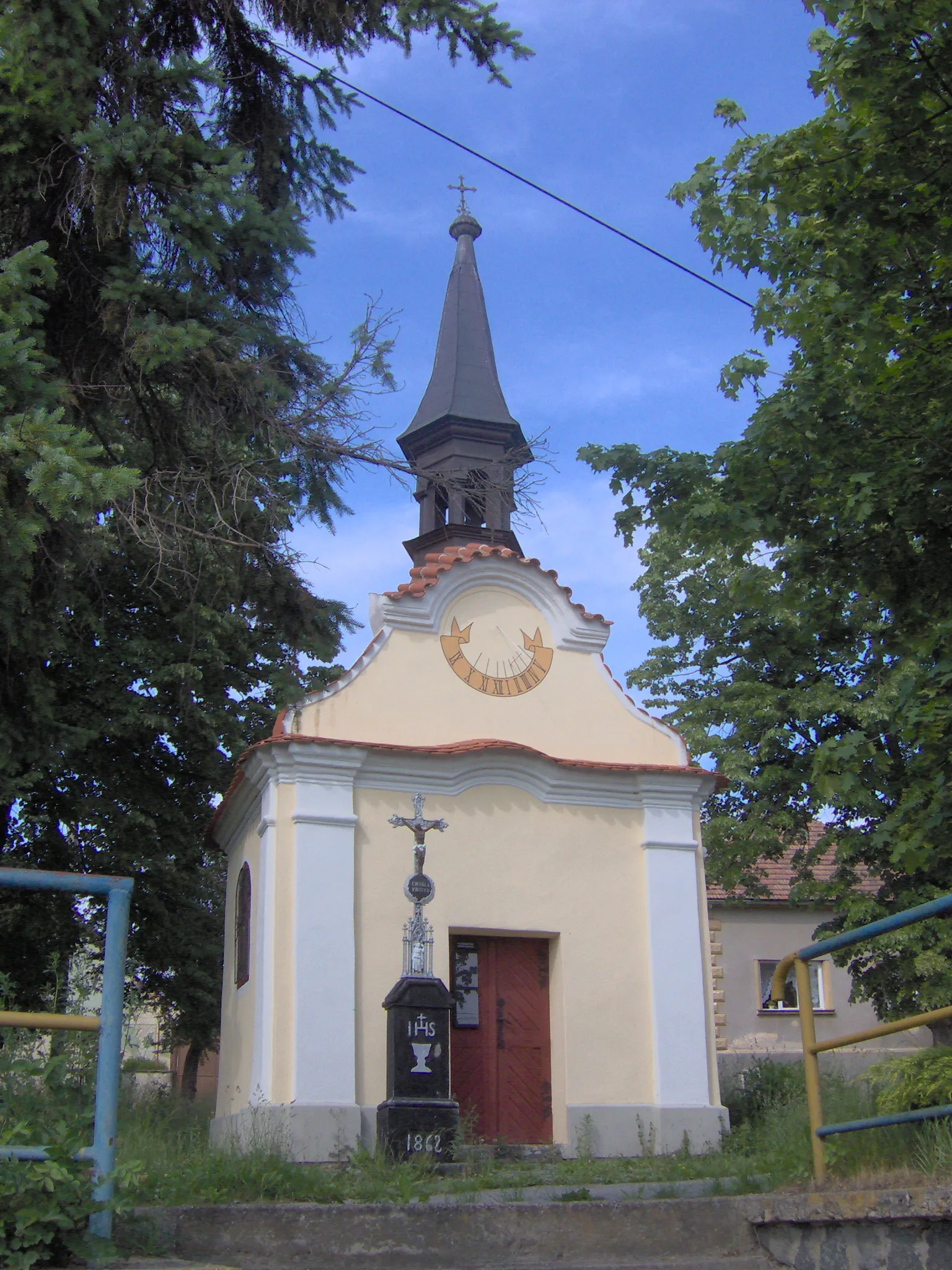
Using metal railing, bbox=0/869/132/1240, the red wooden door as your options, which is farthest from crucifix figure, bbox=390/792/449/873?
metal railing, bbox=0/869/132/1240

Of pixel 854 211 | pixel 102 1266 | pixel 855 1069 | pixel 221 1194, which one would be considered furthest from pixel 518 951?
pixel 855 1069

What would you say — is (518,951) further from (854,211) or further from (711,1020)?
(854,211)

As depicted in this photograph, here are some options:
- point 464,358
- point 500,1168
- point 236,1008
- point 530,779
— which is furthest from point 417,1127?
point 464,358

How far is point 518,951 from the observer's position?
13117 mm

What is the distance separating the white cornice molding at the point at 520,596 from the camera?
13.9 m

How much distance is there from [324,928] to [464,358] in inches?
395

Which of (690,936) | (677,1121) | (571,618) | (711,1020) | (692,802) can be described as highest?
(571,618)

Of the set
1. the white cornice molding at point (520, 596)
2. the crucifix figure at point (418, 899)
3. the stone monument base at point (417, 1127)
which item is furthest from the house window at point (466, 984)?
the white cornice molding at point (520, 596)

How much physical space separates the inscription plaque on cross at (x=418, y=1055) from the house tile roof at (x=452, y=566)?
2.96 m

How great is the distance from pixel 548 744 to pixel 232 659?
240 inches

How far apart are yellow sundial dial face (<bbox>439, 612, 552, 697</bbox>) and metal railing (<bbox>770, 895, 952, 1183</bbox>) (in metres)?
7.79

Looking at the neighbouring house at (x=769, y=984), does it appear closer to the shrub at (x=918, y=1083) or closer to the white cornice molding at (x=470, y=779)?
the white cornice molding at (x=470, y=779)

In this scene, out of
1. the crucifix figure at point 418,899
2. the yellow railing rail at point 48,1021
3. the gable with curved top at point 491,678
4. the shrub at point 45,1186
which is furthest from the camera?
the gable with curved top at point 491,678

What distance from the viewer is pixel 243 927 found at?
13.8m
